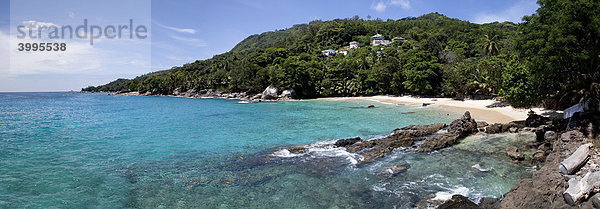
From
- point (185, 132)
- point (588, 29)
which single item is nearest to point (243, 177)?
point (185, 132)

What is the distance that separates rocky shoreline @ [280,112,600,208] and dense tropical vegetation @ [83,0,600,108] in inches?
126

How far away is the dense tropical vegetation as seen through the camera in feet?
48.3

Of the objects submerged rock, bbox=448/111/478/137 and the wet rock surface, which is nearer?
the wet rock surface

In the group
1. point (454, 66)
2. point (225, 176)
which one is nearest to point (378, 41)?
point (454, 66)

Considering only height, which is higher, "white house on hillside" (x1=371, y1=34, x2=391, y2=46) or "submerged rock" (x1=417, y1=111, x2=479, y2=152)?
"white house on hillside" (x1=371, y1=34, x2=391, y2=46)

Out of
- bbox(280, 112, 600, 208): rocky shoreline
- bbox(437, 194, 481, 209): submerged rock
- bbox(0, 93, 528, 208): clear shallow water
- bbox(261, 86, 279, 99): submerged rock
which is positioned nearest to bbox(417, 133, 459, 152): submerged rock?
bbox(280, 112, 600, 208): rocky shoreline

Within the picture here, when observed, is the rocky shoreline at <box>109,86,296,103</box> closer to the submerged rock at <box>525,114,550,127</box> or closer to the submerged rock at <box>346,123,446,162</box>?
the submerged rock at <box>346,123,446,162</box>

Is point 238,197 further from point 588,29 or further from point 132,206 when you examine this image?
point 588,29

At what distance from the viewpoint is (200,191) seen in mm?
11688

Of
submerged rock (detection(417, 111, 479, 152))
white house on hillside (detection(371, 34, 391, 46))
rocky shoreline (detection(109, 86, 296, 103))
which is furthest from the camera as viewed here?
white house on hillside (detection(371, 34, 391, 46))

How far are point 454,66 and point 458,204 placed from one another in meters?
50.6

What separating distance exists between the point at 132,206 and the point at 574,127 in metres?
21.0

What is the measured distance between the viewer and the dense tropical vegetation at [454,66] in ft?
48.3

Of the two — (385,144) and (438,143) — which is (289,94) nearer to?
(385,144)
